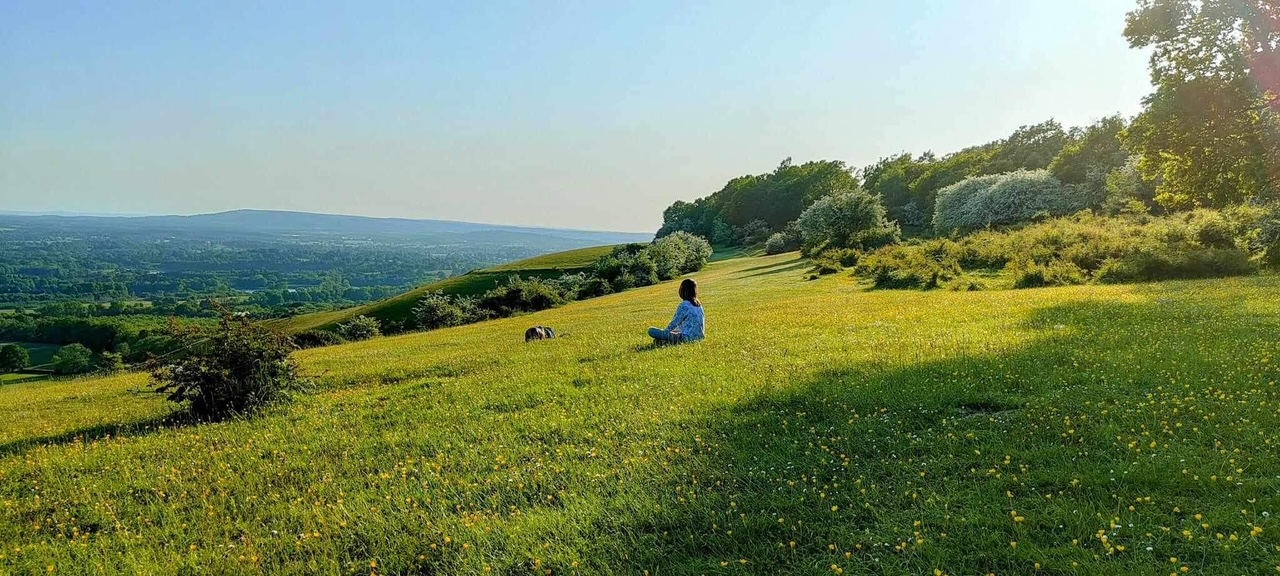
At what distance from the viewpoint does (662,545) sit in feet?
17.7

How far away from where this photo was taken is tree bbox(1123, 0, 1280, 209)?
22703mm

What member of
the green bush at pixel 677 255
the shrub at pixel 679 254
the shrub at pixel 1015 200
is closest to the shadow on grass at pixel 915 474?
the shrub at pixel 1015 200

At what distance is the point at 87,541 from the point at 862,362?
10.9m

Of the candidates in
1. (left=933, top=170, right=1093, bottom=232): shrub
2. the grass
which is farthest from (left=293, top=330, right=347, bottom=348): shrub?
(left=933, top=170, right=1093, bottom=232): shrub

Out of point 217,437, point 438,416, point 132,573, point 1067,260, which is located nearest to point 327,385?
point 217,437

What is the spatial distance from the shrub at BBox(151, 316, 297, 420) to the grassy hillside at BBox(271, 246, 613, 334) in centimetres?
4857

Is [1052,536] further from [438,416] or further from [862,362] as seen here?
[438,416]

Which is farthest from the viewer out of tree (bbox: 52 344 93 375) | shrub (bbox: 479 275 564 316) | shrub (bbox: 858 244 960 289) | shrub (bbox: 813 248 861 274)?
tree (bbox: 52 344 93 375)

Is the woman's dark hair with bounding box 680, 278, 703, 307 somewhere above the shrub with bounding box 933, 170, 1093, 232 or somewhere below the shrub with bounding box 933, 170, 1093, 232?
below

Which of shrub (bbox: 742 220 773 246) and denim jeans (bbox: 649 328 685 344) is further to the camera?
shrub (bbox: 742 220 773 246)

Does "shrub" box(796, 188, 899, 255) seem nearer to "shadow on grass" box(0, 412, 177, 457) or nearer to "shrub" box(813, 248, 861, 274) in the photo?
"shrub" box(813, 248, 861, 274)

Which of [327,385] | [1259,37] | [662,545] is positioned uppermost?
[1259,37]

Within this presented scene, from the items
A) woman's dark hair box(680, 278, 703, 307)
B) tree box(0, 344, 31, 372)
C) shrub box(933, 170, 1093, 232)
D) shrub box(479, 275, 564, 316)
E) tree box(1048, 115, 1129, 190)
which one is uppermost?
tree box(1048, 115, 1129, 190)

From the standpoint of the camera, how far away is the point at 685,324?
53.0ft
